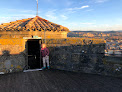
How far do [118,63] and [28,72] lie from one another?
14.9ft

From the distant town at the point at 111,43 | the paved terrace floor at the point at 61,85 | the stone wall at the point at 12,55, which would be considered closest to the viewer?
the paved terrace floor at the point at 61,85

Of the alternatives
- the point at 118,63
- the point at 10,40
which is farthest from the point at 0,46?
the point at 118,63

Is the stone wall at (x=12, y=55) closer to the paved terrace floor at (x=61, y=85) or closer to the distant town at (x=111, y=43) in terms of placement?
the paved terrace floor at (x=61, y=85)

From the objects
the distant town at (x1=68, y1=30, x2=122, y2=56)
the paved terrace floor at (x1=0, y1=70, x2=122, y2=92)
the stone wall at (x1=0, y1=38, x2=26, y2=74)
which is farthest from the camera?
the stone wall at (x1=0, y1=38, x2=26, y2=74)

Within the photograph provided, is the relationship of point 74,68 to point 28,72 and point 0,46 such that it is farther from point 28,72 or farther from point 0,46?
point 0,46

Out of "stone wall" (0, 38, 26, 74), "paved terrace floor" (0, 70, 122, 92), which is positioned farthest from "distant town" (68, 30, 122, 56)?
"stone wall" (0, 38, 26, 74)

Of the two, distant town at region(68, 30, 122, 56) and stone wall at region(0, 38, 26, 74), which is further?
stone wall at region(0, 38, 26, 74)

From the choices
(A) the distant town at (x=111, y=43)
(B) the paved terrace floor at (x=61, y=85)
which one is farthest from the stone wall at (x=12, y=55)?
(A) the distant town at (x=111, y=43)

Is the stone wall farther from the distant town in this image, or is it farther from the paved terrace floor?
the distant town

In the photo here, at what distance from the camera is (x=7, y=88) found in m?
3.43

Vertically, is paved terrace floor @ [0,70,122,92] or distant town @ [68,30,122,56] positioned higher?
distant town @ [68,30,122,56]

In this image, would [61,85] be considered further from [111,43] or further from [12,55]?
[111,43]

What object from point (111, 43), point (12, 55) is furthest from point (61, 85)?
point (111, 43)

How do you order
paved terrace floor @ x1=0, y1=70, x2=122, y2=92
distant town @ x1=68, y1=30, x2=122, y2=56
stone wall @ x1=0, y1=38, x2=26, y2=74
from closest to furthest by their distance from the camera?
paved terrace floor @ x1=0, y1=70, x2=122, y2=92, distant town @ x1=68, y1=30, x2=122, y2=56, stone wall @ x1=0, y1=38, x2=26, y2=74
